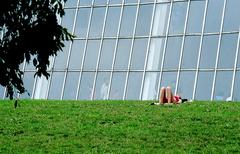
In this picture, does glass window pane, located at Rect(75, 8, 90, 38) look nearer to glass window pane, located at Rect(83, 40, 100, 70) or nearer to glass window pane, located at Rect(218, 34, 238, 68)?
glass window pane, located at Rect(83, 40, 100, 70)

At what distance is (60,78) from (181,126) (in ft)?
69.6

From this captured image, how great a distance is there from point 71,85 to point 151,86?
210 inches

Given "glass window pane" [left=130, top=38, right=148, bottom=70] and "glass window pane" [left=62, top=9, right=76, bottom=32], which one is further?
"glass window pane" [left=62, top=9, right=76, bottom=32]

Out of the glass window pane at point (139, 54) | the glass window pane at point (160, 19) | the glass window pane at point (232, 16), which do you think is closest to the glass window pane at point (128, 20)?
the glass window pane at point (139, 54)

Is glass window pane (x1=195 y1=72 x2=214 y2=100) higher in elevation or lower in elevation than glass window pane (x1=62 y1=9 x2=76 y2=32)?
lower

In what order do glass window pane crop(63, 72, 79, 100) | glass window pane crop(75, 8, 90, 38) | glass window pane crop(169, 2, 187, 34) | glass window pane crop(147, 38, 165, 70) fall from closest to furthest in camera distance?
1. glass window pane crop(169, 2, 187, 34)
2. glass window pane crop(147, 38, 165, 70)
3. glass window pane crop(63, 72, 79, 100)
4. glass window pane crop(75, 8, 90, 38)

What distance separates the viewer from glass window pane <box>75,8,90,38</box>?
37875mm

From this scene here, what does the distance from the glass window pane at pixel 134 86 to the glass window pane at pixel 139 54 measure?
0.48m

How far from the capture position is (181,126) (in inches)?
675

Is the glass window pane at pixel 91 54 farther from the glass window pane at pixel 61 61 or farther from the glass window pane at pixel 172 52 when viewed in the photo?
the glass window pane at pixel 172 52

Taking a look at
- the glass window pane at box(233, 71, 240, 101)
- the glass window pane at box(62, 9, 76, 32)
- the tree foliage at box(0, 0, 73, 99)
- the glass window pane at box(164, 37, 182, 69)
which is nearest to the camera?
the tree foliage at box(0, 0, 73, 99)

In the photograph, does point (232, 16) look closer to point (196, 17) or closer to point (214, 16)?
point (214, 16)

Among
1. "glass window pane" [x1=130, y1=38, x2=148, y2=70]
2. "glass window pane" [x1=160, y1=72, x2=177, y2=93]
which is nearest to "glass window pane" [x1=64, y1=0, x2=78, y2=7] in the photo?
"glass window pane" [x1=130, y1=38, x2=148, y2=70]

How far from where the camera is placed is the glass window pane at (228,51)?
31.8m
